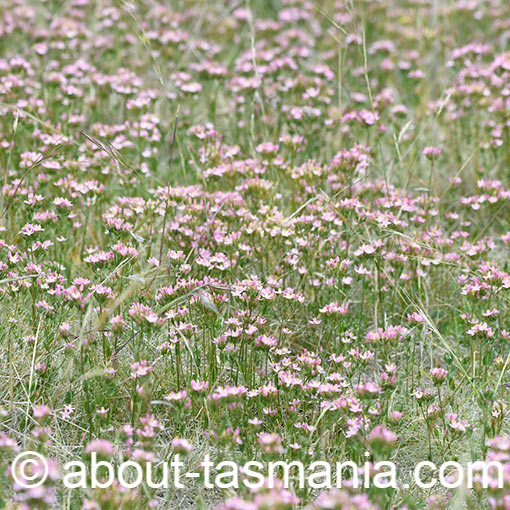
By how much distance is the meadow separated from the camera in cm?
357

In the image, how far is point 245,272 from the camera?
15.5 feet

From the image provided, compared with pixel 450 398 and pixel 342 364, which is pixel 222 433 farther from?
pixel 450 398

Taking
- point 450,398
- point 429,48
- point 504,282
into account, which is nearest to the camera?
point 450,398

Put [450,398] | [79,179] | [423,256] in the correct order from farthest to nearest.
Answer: [79,179], [423,256], [450,398]

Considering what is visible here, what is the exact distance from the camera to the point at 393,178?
6023 millimetres

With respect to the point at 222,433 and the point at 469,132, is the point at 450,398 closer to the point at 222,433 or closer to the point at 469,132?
the point at 222,433

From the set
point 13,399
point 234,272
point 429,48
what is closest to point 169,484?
point 13,399

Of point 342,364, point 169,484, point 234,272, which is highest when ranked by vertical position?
point 234,272

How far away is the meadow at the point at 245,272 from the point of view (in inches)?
141

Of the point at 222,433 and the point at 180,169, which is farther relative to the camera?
the point at 180,169

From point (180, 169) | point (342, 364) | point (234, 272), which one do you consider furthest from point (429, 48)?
point (342, 364)

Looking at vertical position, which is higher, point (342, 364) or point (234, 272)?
point (234, 272)

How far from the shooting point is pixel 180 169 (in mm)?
5887

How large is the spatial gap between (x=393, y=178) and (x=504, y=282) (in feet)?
6.21
